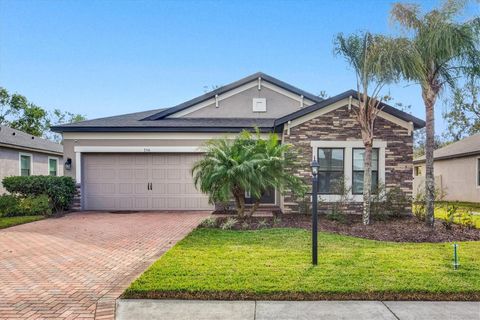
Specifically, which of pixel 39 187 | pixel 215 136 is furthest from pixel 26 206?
pixel 215 136

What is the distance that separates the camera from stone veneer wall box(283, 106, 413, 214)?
10906 mm

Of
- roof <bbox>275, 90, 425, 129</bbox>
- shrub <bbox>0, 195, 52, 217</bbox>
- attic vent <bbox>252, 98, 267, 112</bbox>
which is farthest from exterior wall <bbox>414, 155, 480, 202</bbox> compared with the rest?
shrub <bbox>0, 195, 52, 217</bbox>

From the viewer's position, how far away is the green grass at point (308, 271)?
4168mm

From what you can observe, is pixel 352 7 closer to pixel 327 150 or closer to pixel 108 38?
pixel 327 150

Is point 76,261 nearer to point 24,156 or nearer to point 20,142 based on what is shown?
point 20,142

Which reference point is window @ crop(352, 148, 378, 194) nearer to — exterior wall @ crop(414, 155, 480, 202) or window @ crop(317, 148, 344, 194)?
window @ crop(317, 148, 344, 194)

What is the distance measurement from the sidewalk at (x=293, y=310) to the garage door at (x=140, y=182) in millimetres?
8963

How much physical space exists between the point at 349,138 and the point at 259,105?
5278 mm

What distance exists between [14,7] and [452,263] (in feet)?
60.0

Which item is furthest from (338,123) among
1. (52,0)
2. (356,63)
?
(52,0)

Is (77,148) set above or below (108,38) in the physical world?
below

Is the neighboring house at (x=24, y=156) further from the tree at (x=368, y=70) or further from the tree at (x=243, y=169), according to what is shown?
the tree at (x=368, y=70)

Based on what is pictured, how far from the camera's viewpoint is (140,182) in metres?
13.0

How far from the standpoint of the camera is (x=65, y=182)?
12.0m
